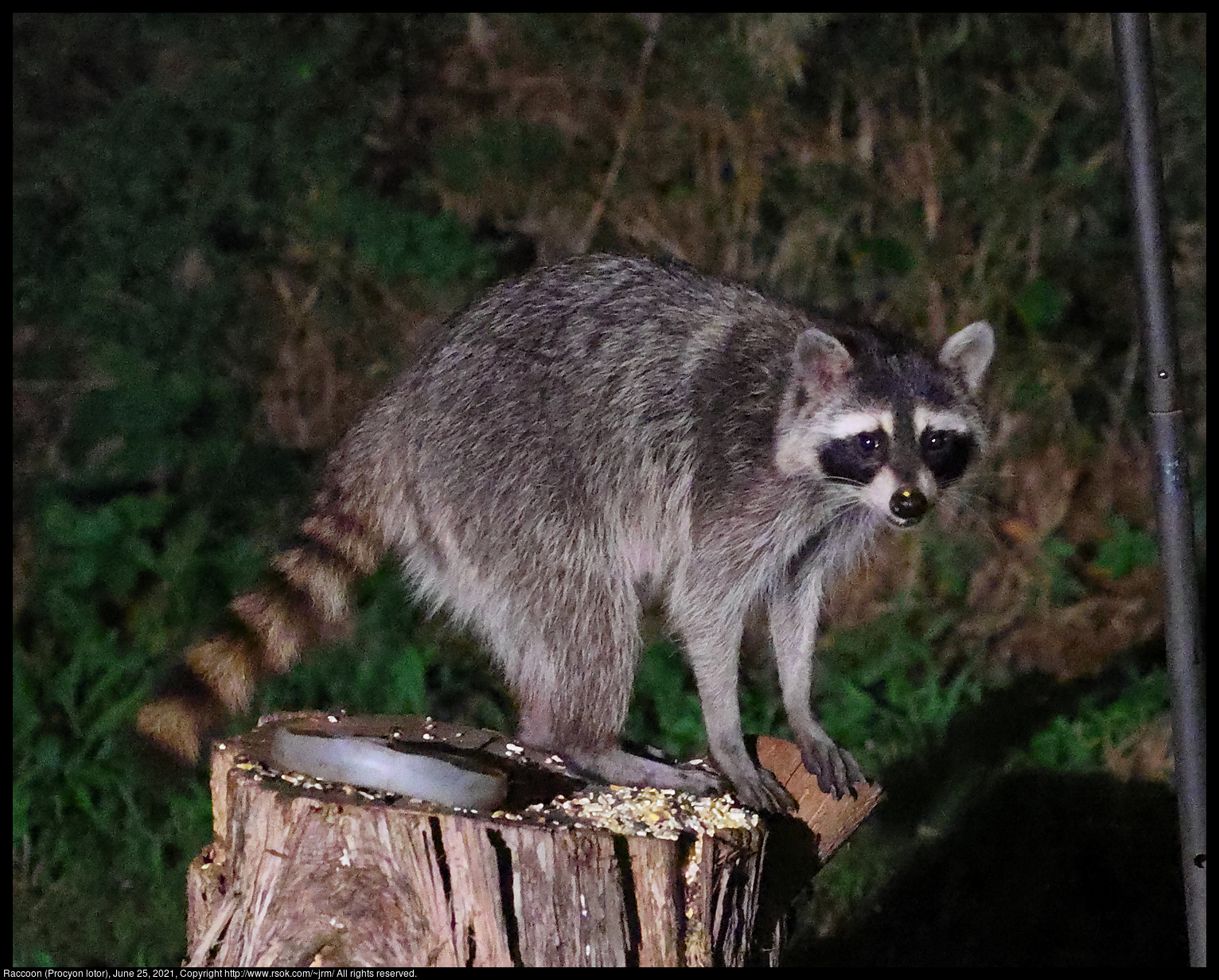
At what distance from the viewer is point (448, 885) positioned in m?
2.53

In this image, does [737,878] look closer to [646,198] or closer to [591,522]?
[591,522]

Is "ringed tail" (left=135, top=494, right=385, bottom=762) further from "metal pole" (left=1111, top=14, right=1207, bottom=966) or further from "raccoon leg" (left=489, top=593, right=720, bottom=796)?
"metal pole" (left=1111, top=14, right=1207, bottom=966)

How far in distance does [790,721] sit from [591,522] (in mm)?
695

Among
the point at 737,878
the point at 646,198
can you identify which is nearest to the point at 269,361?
the point at 646,198

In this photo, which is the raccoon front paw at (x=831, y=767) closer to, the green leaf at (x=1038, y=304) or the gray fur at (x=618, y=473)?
the gray fur at (x=618, y=473)

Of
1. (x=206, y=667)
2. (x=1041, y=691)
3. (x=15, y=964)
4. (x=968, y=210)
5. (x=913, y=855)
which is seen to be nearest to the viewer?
(x=206, y=667)

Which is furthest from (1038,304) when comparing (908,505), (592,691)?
(592,691)

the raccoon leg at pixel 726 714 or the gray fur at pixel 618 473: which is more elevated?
the gray fur at pixel 618 473

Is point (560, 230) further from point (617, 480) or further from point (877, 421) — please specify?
point (877, 421)

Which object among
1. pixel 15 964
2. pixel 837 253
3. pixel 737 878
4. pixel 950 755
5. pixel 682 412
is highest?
pixel 837 253

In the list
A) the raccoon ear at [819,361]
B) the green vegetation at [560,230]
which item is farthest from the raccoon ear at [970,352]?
the green vegetation at [560,230]

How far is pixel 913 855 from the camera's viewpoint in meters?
4.64

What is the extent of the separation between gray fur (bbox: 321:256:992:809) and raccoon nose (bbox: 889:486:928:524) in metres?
0.12

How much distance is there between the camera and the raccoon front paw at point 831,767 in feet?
10.7
